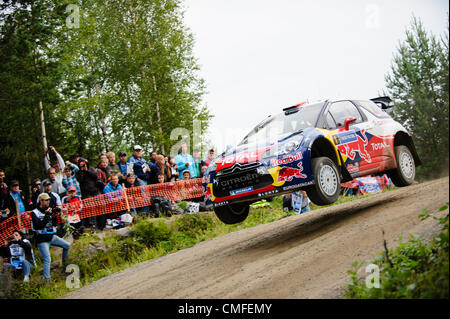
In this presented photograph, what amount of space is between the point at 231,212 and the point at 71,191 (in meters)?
4.87

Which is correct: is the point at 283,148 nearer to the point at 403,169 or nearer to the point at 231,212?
the point at 231,212

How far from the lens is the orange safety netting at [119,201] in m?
10.2

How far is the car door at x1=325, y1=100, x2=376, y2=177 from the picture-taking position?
7.70 meters

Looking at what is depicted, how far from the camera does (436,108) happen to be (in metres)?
4.66

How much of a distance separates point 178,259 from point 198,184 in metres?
4.23

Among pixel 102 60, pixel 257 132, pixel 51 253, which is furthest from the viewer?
pixel 102 60

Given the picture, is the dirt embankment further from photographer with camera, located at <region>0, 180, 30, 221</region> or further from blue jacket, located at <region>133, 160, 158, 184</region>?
blue jacket, located at <region>133, 160, 158, 184</region>

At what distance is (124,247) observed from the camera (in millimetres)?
10719

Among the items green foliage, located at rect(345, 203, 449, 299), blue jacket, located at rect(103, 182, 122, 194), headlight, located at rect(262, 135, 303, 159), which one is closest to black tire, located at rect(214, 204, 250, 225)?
headlight, located at rect(262, 135, 303, 159)

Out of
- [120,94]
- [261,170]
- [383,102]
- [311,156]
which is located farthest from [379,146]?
[120,94]

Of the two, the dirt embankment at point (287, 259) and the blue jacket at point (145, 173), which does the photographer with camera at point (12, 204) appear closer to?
the blue jacket at point (145, 173)
